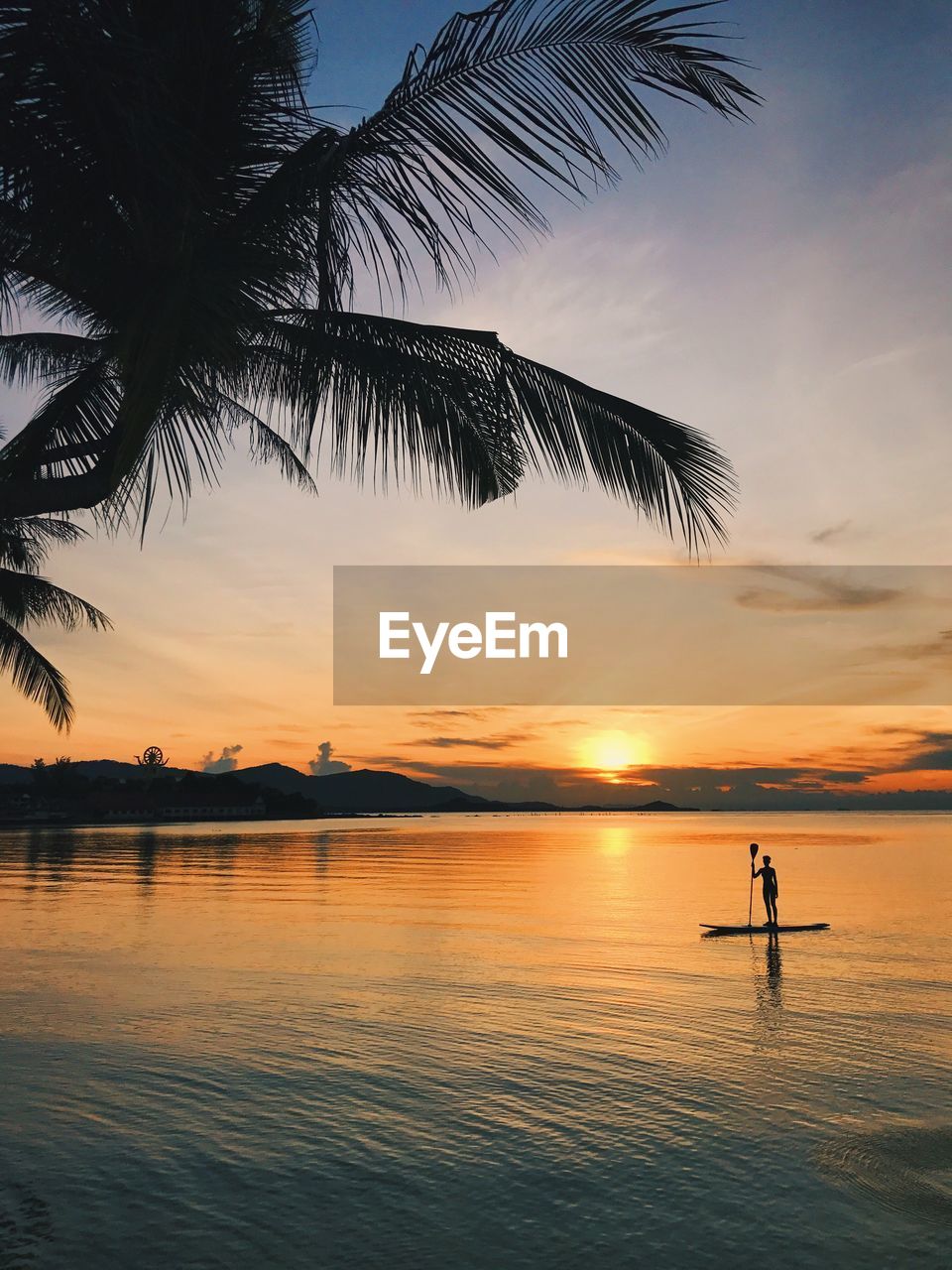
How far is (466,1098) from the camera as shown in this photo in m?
9.80

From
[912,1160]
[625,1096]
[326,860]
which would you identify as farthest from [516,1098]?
[326,860]

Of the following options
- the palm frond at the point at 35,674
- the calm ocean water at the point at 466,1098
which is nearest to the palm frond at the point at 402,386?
the calm ocean water at the point at 466,1098

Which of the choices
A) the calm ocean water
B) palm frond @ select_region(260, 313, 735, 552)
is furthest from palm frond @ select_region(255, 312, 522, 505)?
the calm ocean water

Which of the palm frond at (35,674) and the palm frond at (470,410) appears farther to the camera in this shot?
the palm frond at (35,674)

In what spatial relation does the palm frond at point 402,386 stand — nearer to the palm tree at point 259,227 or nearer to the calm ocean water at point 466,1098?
the palm tree at point 259,227

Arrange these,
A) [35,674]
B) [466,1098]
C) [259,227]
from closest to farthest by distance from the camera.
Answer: [259,227]
[466,1098]
[35,674]

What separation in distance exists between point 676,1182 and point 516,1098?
8.37 feet

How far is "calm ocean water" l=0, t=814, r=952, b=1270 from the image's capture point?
6.57 meters

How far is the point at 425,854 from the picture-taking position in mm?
64625

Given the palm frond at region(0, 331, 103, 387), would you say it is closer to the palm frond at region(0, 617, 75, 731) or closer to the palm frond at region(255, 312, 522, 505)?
the palm frond at region(255, 312, 522, 505)

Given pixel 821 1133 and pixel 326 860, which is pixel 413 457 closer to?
pixel 821 1133

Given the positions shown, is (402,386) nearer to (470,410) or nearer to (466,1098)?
(470,410)

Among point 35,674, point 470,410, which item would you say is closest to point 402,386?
point 470,410

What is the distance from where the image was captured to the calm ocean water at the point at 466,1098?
21.5 ft
